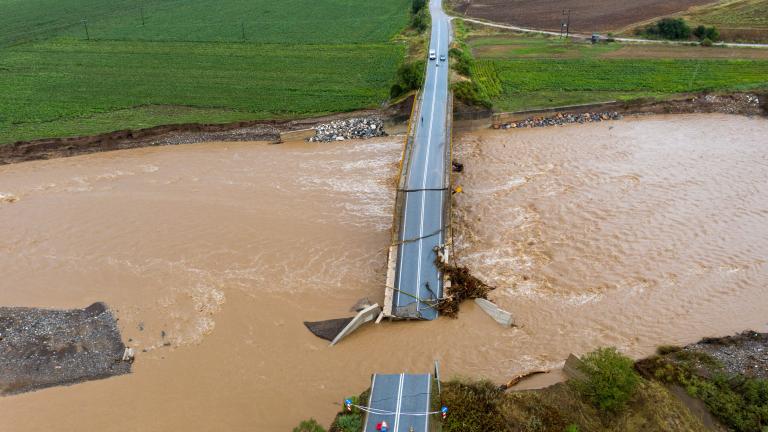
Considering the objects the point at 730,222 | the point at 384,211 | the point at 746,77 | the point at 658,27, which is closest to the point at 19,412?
the point at 384,211

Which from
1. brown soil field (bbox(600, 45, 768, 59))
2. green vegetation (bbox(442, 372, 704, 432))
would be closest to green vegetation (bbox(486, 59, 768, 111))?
brown soil field (bbox(600, 45, 768, 59))

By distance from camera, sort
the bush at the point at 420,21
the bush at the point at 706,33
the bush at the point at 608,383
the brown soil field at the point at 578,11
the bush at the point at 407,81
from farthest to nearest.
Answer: the brown soil field at the point at 578,11 < the bush at the point at 420,21 < the bush at the point at 706,33 < the bush at the point at 407,81 < the bush at the point at 608,383

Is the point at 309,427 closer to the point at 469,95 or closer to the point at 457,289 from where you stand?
the point at 457,289

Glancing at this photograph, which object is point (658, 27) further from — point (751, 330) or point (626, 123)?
point (751, 330)

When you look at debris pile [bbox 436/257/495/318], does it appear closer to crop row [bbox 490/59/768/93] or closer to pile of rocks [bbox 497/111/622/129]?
pile of rocks [bbox 497/111/622/129]

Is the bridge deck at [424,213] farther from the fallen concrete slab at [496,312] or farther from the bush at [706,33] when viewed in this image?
the bush at [706,33]

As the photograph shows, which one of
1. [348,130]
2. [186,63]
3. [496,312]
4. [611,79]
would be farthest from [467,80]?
[186,63]

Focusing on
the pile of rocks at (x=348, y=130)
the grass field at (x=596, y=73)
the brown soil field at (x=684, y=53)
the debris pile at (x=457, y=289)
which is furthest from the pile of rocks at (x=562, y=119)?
the debris pile at (x=457, y=289)
